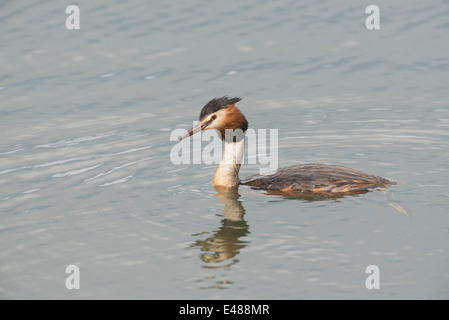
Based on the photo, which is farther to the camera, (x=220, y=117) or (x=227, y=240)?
(x=220, y=117)

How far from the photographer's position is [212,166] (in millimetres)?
14219

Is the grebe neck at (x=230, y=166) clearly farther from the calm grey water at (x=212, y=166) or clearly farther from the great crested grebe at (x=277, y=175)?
the calm grey water at (x=212, y=166)

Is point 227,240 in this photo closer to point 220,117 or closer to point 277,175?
point 277,175

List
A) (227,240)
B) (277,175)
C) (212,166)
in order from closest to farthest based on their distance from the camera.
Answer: (227,240) < (277,175) < (212,166)

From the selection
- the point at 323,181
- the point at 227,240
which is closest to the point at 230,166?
the point at 323,181

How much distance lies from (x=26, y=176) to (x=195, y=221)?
337cm

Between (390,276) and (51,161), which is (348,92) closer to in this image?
(51,161)

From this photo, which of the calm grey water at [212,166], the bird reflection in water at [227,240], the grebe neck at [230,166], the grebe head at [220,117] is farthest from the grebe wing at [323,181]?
the grebe head at [220,117]

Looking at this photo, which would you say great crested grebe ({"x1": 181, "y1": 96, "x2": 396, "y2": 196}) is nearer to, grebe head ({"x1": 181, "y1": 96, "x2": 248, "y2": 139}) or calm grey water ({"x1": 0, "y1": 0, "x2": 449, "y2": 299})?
grebe head ({"x1": 181, "y1": 96, "x2": 248, "y2": 139})

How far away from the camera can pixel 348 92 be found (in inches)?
667

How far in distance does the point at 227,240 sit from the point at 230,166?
2.10m

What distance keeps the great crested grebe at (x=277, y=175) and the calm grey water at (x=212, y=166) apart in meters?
0.24

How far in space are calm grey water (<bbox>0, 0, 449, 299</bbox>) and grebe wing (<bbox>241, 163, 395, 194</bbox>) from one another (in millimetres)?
244

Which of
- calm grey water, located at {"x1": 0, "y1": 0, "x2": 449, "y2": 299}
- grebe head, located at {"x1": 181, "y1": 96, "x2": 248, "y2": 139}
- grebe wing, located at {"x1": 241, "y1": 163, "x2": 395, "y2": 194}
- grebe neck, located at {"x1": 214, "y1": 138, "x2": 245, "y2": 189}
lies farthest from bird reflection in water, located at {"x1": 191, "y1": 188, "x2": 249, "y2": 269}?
grebe head, located at {"x1": 181, "y1": 96, "x2": 248, "y2": 139}
